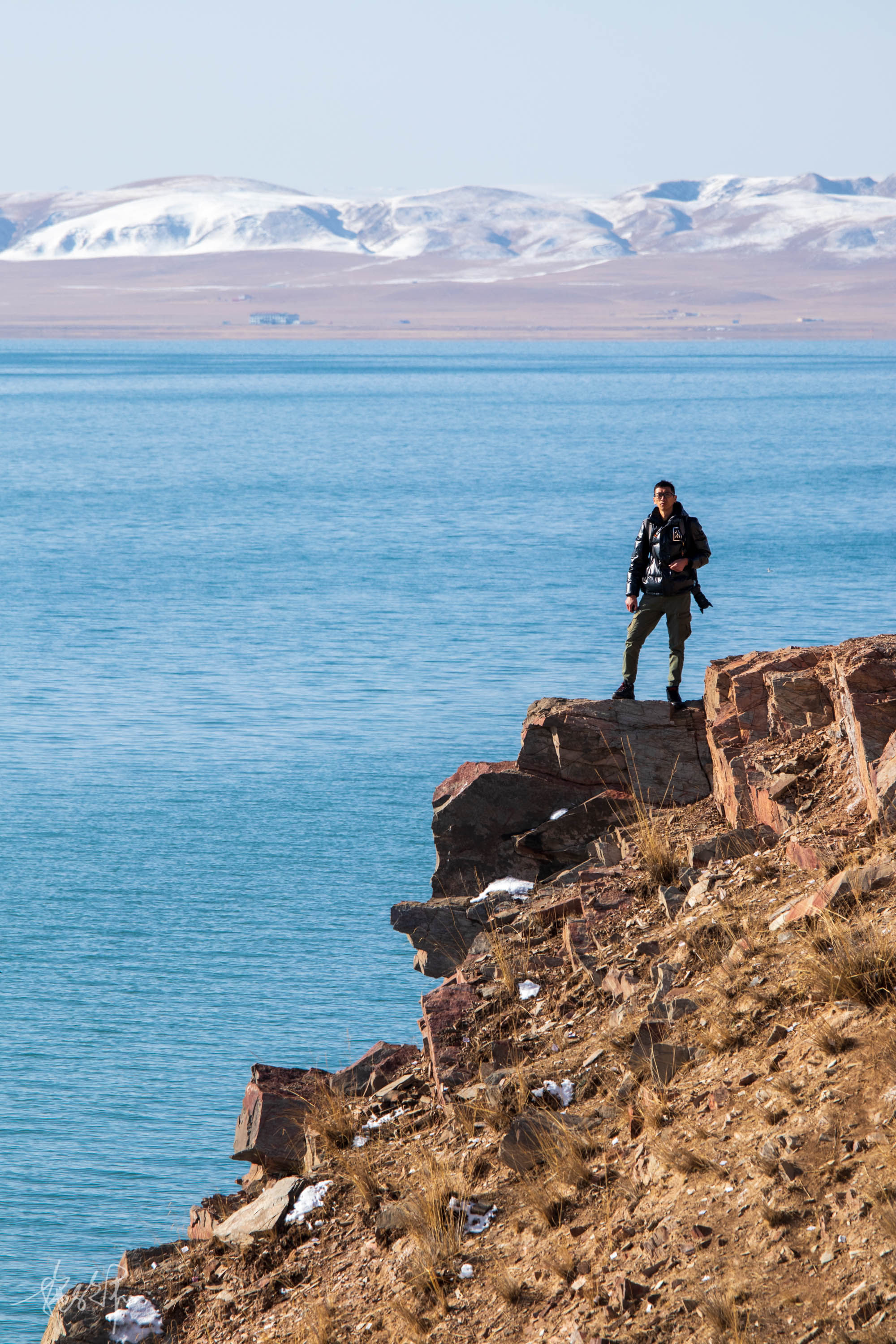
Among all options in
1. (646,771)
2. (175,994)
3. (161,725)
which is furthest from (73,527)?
(646,771)

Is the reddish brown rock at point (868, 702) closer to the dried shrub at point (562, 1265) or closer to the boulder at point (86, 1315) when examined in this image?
the dried shrub at point (562, 1265)

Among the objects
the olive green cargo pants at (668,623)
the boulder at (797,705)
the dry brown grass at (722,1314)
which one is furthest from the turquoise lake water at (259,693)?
the dry brown grass at (722,1314)

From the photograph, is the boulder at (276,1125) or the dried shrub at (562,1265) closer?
the dried shrub at (562,1265)

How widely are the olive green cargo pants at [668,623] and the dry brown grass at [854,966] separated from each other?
16.2 ft

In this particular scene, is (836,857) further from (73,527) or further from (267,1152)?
(73,527)

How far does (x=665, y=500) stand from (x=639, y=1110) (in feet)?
20.4

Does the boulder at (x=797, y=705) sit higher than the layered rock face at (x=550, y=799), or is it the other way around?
the boulder at (x=797, y=705)

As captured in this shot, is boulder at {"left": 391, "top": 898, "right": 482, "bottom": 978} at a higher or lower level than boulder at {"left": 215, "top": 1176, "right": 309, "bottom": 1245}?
higher

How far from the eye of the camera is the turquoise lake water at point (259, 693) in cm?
2472

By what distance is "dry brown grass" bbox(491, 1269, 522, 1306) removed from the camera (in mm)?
7777

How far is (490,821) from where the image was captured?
1427 centimetres

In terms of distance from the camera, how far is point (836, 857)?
398 inches

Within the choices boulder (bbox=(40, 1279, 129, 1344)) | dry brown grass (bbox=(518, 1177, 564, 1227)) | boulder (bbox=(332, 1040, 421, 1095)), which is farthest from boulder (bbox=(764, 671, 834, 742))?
boulder (bbox=(40, 1279, 129, 1344))

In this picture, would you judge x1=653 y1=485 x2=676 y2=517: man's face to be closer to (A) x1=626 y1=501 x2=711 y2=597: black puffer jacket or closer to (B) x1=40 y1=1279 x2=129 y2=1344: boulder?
(A) x1=626 y1=501 x2=711 y2=597: black puffer jacket
